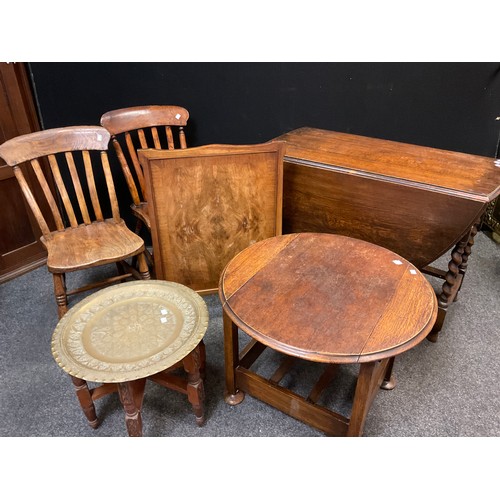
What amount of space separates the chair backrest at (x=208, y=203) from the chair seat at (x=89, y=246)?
16 centimetres

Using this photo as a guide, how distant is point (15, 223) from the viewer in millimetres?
2449

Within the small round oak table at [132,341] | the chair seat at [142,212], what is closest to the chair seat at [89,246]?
the chair seat at [142,212]

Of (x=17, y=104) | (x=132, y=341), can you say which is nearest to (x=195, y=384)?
(x=132, y=341)

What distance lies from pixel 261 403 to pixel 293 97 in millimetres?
1866

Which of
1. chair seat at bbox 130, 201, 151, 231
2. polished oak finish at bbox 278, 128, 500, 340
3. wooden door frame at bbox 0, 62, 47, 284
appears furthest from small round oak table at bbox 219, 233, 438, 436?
wooden door frame at bbox 0, 62, 47, 284

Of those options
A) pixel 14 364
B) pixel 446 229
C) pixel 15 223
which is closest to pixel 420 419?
pixel 446 229

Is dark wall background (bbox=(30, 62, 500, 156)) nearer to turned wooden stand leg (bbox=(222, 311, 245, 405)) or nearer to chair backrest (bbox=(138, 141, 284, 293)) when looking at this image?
chair backrest (bbox=(138, 141, 284, 293))

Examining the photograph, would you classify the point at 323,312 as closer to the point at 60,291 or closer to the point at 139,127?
the point at 60,291

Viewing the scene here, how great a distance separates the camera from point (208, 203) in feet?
6.40

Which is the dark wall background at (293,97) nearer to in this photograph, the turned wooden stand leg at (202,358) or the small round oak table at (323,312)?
the small round oak table at (323,312)

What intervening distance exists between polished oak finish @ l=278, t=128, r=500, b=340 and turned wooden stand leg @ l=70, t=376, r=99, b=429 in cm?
124

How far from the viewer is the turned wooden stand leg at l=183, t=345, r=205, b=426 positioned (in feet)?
4.69

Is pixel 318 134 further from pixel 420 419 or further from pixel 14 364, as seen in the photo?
pixel 14 364

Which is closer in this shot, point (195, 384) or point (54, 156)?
point (195, 384)
